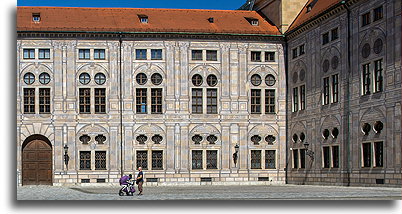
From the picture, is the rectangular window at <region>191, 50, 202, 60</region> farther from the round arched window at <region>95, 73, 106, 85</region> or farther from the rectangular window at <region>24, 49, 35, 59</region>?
the rectangular window at <region>24, 49, 35, 59</region>

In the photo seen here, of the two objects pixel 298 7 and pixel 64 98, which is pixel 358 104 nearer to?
pixel 298 7

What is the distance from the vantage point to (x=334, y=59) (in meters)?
47.4

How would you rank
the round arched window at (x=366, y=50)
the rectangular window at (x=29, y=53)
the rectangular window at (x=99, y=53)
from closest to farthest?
the round arched window at (x=366, y=50) → the rectangular window at (x=29, y=53) → the rectangular window at (x=99, y=53)

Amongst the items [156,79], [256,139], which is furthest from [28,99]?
[256,139]

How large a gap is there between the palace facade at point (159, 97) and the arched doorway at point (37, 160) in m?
0.06

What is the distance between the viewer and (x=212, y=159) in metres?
55.2

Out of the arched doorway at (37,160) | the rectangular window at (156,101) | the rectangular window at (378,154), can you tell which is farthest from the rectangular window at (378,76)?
the arched doorway at (37,160)

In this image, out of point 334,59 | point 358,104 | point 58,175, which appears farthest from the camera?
point 58,175

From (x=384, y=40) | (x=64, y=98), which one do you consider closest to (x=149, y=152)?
(x=64, y=98)

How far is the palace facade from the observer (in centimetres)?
5391

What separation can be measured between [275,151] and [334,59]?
10083 mm

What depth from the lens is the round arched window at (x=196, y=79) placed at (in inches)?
2173

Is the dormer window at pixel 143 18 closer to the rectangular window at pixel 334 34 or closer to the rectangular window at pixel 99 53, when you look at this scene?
the rectangular window at pixel 99 53

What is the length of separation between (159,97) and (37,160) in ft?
28.6
